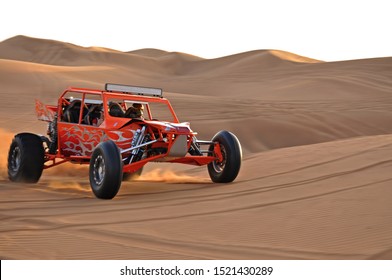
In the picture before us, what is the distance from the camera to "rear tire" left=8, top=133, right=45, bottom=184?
11328mm

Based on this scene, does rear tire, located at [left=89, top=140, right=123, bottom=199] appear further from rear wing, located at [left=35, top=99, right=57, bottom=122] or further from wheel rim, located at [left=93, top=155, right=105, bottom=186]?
rear wing, located at [left=35, top=99, right=57, bottom=122]

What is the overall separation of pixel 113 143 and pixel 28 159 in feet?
8.48

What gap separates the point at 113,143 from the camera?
9.38 meters

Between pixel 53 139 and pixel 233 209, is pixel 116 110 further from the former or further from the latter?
pixel 233 209

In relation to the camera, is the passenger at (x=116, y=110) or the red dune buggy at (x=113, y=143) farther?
the passenger at (x=116, y=110)

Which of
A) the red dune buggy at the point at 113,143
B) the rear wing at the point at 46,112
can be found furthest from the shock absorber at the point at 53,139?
the rear wing at the point at 46,112

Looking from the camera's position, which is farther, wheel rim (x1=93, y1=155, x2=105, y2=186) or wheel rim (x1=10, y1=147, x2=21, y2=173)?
wheel rim (x1=10, y1=147, x2=21, y2=173)

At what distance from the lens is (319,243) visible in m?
6.52

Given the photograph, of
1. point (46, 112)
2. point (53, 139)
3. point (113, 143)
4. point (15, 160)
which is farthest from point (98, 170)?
point (46, 112)

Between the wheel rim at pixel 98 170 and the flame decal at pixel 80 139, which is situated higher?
the flame decal at pixel 80 139

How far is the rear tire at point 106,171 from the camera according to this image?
9109 millimetres

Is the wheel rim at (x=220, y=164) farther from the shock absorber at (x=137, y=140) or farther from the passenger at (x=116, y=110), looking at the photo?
the passenger at (x=116, y=110)

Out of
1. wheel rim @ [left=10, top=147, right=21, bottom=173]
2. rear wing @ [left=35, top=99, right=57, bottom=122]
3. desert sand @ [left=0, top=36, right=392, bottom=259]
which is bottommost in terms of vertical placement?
desert sand @ [left=0, top=36, right=392, bottom=259]

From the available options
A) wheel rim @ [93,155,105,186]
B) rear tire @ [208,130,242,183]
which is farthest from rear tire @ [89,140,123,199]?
rear tire @ [208,130,242,183]
